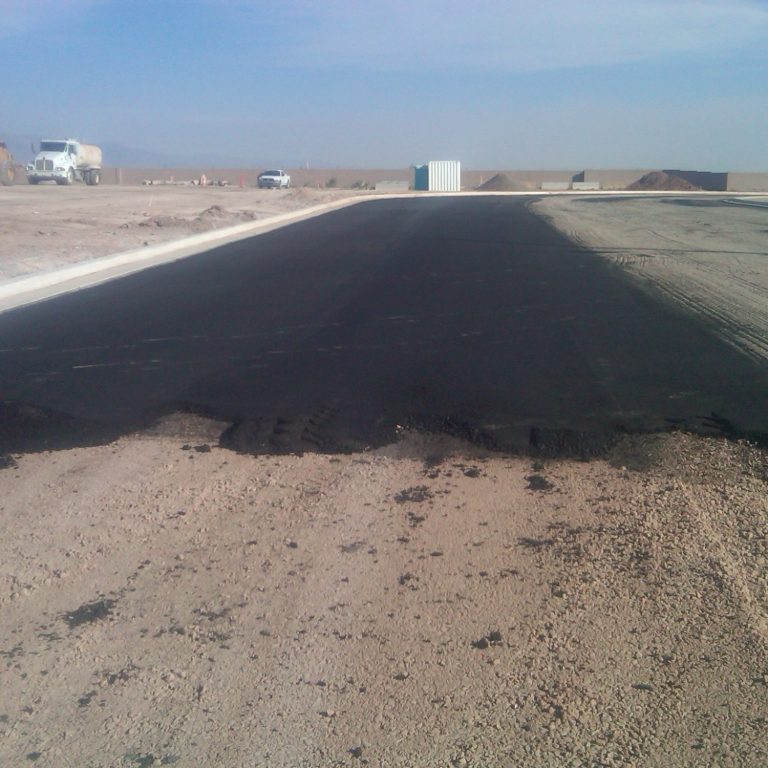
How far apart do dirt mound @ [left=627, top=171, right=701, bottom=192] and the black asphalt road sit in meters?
70.8

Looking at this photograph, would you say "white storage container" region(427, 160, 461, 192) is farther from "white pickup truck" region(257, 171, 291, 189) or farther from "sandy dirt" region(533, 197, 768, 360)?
"sandy dirt" region(533, 197, 768, 360)

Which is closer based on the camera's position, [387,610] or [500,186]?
[387,610]

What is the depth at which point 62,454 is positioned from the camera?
7.72 m

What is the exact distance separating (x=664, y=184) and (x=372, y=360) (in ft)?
270

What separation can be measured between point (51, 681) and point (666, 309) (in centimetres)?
1162

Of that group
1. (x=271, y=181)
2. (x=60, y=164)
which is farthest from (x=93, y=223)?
(x=271, y=181)

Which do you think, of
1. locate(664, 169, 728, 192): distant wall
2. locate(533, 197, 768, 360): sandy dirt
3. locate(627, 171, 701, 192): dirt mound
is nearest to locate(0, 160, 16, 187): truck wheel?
locate(533, 197, 768, 360): sandy dirt

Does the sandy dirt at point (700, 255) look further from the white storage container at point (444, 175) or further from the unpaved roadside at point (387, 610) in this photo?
the white storage container at point (444, 175)

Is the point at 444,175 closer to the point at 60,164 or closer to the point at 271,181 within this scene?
the point at 271,181

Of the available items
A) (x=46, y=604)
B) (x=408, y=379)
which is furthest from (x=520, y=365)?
(x=46, y=604)

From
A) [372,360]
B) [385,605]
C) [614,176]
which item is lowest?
[614,176]

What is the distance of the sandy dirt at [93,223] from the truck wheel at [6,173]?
18.0 meters

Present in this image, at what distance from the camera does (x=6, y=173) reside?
211 ft

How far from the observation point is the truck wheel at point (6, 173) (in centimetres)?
6375
